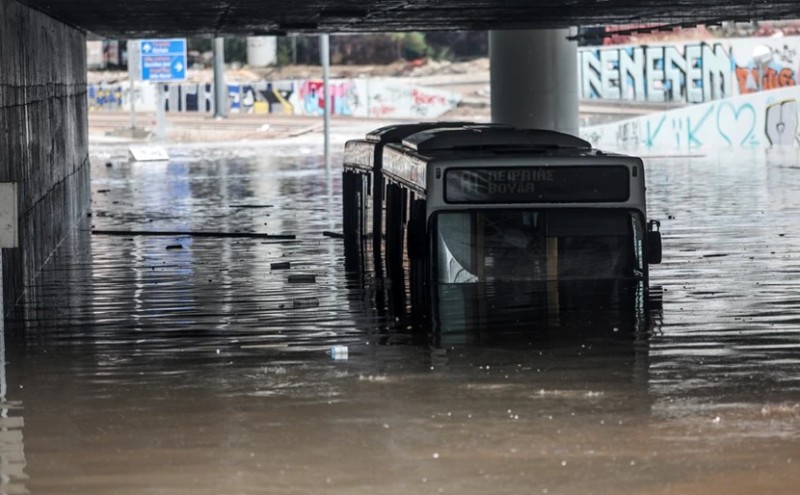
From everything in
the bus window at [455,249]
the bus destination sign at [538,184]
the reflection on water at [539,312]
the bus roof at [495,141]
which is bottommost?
the reflection on water at [539,312]

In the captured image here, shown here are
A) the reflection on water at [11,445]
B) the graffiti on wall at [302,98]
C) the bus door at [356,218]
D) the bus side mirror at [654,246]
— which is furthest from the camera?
the graffiti on wall at [302,98]

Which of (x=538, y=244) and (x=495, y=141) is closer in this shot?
(x=538, y=244)

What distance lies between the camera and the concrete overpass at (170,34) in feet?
65.3

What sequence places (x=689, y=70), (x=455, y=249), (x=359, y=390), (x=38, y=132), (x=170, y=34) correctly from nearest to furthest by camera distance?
(x=359, y=390), (x=455, y=249), (x=38, y=132), (x=170, y=34), (x=689, y=70)

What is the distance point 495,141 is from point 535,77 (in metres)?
20.3

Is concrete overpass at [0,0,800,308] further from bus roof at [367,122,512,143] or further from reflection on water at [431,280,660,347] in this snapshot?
reflection on water at [431,280,660,347]

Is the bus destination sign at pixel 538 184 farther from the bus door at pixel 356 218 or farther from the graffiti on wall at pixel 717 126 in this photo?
the graffiti on wall at pixel 717 126

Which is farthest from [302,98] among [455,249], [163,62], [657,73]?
[455,249]

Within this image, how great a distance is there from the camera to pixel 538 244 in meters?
17.3

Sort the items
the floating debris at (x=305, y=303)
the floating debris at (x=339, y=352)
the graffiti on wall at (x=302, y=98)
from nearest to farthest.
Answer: the floating debris at (x=339, y=352)
the floating debris at (x=305, y=303)
the graffiti on wall at (x=302, y=98)

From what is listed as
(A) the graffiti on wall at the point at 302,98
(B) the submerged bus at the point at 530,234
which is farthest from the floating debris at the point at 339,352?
(A) the graffiti on wall at the point at 302,98

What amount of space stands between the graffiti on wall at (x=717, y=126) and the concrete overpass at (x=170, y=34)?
17276mm

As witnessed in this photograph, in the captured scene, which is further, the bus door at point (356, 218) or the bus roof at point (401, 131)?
the bus door at point (356, 218)

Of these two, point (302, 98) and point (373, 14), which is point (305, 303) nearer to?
point (373, 14)
